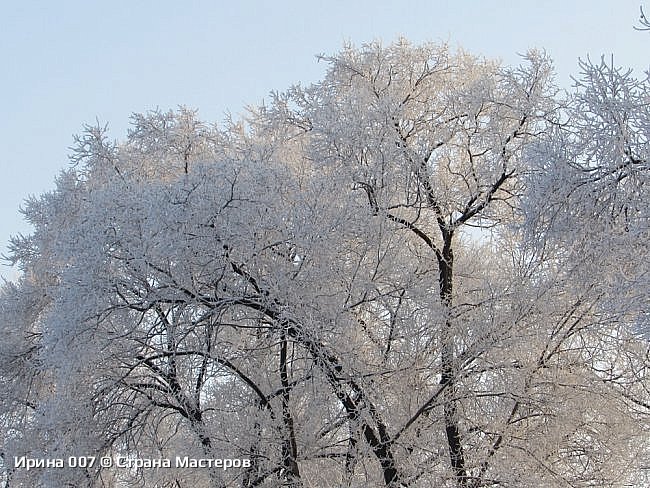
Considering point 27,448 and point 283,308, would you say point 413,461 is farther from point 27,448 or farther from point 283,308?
point 27,448

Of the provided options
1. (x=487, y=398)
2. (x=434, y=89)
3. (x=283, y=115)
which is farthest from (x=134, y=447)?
(x=434, y=89)

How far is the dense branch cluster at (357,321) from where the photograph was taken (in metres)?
7.70

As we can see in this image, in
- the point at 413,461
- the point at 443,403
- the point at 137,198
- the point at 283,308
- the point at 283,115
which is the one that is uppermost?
the point at 283,115

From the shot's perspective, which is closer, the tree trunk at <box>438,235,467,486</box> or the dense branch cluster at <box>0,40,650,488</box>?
the dense branch cluster at <box>0,40,650,488</box>

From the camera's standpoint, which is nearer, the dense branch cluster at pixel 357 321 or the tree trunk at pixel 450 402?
the dense branch cluster at pixel 357 321

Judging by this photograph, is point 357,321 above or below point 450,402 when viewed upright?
above

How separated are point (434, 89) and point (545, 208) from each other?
5.01 m

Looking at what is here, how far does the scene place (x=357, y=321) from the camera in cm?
833

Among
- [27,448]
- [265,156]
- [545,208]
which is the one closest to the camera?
[545,208]

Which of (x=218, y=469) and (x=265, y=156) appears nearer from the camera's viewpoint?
(x=218, y=469)

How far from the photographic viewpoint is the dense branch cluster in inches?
303

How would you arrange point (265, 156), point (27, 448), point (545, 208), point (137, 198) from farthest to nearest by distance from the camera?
point (27, 448)
point (265, 156)
point (137, 198)
point (545, 208)

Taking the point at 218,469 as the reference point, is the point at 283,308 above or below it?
above

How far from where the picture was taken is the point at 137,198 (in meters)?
8.21
